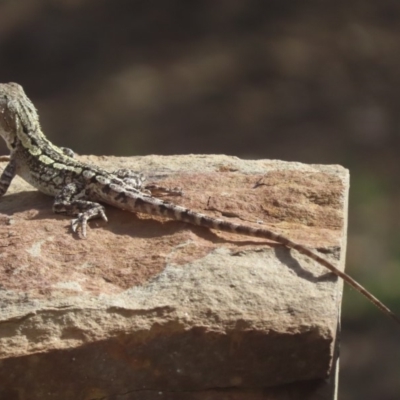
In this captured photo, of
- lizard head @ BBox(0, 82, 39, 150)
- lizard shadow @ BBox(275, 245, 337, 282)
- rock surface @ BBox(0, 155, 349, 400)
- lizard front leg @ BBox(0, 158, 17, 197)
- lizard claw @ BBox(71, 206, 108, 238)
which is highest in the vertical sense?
lizard head @ BBox(0, 82, 39, 150)

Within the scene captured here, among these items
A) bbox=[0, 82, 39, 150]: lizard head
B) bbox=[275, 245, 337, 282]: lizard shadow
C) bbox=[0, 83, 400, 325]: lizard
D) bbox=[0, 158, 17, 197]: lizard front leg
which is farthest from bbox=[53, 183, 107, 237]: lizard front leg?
bbox=[275, 245, 337, 282]: lizard shadow

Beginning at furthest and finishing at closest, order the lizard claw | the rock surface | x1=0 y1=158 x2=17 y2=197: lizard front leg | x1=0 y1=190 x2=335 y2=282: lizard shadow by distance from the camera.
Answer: x1=0 y1=158 x2=17 y2=197: lizard front leg, the lizard claw, x1=0 y1=190 x2=335 y2=282: lizard shadow, the rock surface

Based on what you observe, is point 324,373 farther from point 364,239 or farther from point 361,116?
point 361,116

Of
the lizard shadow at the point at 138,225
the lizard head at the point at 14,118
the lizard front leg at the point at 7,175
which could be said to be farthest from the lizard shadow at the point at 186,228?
the lizard head at the point at 14,118

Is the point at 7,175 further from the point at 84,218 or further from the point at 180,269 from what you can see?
→ the point at 180,269

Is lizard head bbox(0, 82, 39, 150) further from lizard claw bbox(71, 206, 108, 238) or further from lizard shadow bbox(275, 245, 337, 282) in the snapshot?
lizard shadow bbox(275, 245, 337, 282)

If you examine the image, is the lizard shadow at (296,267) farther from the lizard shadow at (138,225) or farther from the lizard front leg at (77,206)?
the lizard front leg at (77,206)
